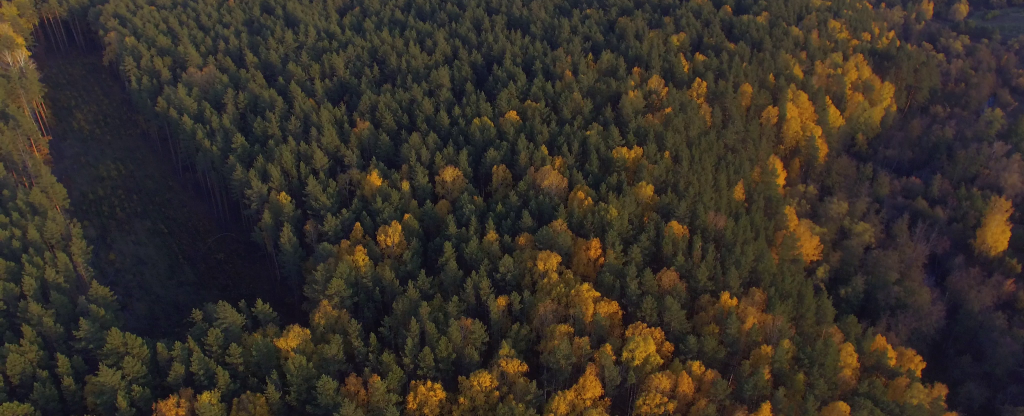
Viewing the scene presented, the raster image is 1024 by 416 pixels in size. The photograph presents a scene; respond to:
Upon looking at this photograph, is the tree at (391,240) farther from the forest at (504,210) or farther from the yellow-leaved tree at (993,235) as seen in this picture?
the yellow-leaved tree at (993,235)

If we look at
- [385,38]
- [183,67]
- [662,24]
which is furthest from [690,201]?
[183,67]

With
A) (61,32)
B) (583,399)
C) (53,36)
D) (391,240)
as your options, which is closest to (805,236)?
(583,399)

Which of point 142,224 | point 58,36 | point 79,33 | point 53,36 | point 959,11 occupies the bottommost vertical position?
point 142,224

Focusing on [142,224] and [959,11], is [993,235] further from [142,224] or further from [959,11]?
[142,224]

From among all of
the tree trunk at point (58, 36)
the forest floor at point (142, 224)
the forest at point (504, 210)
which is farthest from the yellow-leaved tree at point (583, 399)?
the tree trunk at point (58, 36)

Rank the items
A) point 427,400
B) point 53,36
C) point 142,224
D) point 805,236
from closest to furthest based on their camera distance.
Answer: point 427,400
point 805,236
point 142,224
point 53,36

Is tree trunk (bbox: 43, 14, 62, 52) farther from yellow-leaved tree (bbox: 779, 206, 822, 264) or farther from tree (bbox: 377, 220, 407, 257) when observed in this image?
yellow-leaved tree (bbox: 779, 206, 822, 264)

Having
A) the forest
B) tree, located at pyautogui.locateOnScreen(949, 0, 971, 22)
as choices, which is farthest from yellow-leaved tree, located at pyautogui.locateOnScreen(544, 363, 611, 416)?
tree, located at pyautogui.locateOnScreen(949, 0, 971, 22)

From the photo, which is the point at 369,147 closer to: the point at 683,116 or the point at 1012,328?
the point at 683,116
